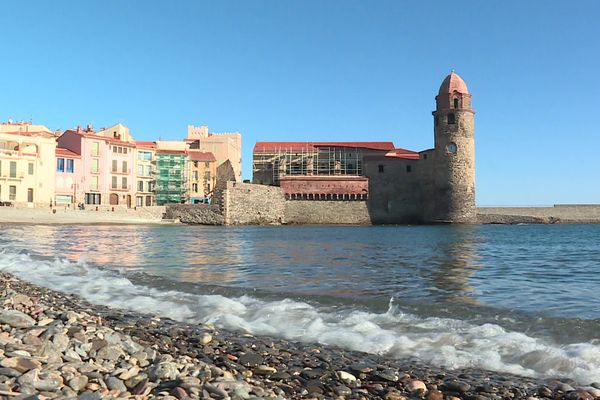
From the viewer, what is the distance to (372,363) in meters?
4.07

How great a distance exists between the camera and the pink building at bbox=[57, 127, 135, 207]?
151 ft

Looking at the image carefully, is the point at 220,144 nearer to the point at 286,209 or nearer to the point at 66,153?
the point at 286,209

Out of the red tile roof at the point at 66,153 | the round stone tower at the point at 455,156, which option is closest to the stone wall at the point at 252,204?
the red tile roof at the point at 66,153

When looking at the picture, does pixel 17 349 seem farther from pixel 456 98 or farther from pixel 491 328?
pixel 456 98

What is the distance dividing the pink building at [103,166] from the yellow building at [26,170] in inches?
131

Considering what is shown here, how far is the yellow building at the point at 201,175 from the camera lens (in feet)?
186

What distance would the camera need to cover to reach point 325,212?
53.7 metres

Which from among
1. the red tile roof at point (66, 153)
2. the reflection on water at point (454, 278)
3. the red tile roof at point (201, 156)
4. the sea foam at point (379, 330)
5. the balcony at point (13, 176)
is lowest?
the reflection on water at point (454, 278)

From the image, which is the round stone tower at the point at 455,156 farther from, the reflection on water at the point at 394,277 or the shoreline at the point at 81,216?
the reflection on water at the point at 394,277

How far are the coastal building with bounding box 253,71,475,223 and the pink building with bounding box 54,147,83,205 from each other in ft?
65.2

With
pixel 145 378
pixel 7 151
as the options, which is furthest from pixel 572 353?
pixel 7 151

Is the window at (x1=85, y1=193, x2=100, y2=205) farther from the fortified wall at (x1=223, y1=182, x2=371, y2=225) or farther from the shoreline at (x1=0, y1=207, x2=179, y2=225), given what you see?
the fortified wall at (x1=223, y1=182, x2=371, y2=225)

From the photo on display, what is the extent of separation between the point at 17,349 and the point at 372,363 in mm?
2569

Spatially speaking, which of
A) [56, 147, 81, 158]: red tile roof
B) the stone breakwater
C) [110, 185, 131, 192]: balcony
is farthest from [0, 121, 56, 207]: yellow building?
the stone breakwater
